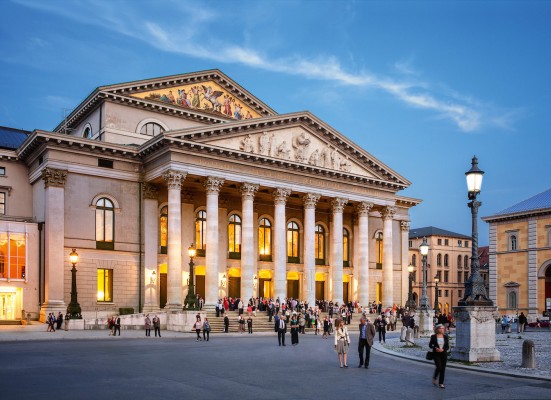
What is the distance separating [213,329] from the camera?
131 ft

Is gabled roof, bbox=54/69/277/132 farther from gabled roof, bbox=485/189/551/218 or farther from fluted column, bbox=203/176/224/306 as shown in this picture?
gabled roof, bbox=485/189/551/218

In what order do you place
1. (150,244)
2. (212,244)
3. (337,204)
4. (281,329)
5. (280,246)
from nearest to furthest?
1. (281,329)
2. (212,244)
3. (150,244)
4. (280,246)
5. (337,204)

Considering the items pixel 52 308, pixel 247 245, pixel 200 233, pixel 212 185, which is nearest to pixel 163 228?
pixel 200 233

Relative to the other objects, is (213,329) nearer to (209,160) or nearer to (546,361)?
(209,160)

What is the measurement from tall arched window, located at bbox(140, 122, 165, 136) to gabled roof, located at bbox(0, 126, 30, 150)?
10.7 metres

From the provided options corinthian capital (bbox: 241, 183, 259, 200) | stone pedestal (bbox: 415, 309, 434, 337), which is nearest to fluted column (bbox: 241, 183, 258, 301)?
corinthian capital (bbox: 241, 183, 259, 200)

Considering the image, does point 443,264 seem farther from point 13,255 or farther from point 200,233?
point 13,255

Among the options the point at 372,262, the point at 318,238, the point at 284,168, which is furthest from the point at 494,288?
the point at 284,168

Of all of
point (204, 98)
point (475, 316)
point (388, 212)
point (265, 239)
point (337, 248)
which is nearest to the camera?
point (475, 316)

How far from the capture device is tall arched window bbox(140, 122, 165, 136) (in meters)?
48.5

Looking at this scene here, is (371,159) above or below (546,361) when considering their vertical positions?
above

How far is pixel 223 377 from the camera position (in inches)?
669

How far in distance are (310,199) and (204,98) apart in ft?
40.4

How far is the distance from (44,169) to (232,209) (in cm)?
1578
